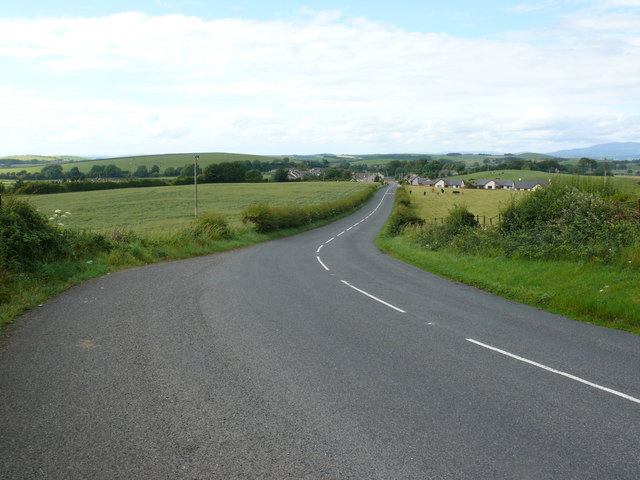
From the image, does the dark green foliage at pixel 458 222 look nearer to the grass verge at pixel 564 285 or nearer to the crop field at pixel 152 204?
the grass verge at pixel 564 285

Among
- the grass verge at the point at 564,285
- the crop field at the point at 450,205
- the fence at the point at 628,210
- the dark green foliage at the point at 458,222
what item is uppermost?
the fence at the point at 628,210

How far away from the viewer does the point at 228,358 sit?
6.99 meters

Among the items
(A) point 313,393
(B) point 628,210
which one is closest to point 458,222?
(B) point 628,210

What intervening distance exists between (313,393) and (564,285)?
8.83m

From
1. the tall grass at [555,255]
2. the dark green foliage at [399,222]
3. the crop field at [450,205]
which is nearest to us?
the tall grass at [555,255]

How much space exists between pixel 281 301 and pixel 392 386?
229 inches

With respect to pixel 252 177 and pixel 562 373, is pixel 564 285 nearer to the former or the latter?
pixel 562 373

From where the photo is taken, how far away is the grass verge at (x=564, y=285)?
9781 millimetres

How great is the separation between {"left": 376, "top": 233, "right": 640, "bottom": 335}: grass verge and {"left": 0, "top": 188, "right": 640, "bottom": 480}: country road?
811 millimetres

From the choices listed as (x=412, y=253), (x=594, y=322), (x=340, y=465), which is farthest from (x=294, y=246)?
(x=340, y=465)

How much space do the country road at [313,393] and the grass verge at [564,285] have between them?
0.81 meters

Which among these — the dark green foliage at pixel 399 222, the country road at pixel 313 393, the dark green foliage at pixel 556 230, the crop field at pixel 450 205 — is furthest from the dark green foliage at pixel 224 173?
the country road at pixel 313 393

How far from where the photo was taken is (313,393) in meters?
5.67

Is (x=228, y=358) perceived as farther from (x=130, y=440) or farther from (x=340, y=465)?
(x=340, y=465)
